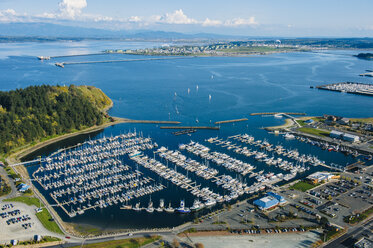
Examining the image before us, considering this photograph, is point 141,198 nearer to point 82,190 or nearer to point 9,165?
point 82,190

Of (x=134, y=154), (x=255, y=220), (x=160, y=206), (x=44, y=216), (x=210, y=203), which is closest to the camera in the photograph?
(x=255, y=220)

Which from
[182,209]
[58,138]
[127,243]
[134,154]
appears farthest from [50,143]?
[127,243]

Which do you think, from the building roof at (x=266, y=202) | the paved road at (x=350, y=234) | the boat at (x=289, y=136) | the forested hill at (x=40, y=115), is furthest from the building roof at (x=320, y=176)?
the forested hill at (x=40, y=115)

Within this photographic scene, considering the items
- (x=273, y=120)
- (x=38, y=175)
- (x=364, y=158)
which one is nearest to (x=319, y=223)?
(x=364, y=158)

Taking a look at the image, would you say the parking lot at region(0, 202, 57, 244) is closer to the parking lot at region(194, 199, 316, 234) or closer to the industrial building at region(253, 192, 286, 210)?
the parking lot at region(194, 199, 316, 234)

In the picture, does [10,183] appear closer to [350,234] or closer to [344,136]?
[350,234]

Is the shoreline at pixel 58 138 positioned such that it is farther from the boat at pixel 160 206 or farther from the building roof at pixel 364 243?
the building roof at pixel 364 243

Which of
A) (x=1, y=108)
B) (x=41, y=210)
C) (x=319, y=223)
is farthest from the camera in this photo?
(x=1, y=108)
